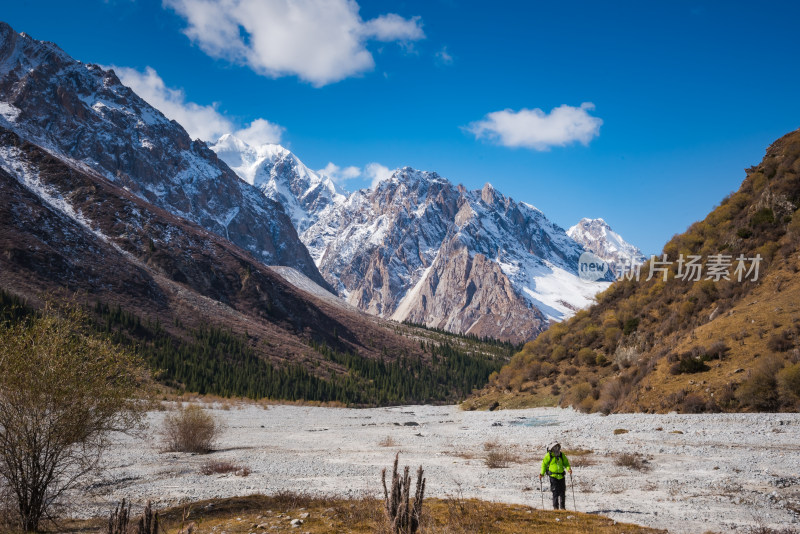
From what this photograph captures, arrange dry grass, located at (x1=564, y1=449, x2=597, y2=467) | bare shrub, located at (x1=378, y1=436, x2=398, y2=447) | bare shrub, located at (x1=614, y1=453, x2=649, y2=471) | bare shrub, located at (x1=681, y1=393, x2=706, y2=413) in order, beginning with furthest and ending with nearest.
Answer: bare shrub, located at (x1=378, y1=436, x2=398, y2=447), bare shrub, located at (x1=681, y1=393, x2=706, y2=413), dry grass, located at (x1=564, y1=449, x2=597, y2=467), bare shrub, located at (x1=614, y1=453, x2=649, y2=471)

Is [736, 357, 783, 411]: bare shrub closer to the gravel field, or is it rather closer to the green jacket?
the gravel field

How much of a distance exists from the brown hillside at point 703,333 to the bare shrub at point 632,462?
966cm

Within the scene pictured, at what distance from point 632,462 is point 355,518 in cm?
1146

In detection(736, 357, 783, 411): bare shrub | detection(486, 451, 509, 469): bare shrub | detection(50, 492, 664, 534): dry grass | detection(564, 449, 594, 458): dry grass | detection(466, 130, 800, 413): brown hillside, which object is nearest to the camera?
detection(50, 492, 664, 534): dry grass

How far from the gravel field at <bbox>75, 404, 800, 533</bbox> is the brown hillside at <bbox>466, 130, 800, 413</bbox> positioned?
7.45ft

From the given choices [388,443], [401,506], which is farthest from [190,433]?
[401,506]

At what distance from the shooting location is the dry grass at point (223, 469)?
20328mm

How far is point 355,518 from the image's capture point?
12289 mm

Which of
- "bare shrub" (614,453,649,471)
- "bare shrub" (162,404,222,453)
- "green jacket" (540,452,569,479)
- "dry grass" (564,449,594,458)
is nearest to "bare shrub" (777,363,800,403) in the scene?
"bare shrub" (614,453,649,471)

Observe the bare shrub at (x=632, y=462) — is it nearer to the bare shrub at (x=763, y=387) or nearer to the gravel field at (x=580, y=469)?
the gravel field at (x=580, y=469)

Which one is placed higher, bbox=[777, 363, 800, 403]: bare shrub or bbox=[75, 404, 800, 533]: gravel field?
bbox=[777, 363, 800, 403]: bare shrub

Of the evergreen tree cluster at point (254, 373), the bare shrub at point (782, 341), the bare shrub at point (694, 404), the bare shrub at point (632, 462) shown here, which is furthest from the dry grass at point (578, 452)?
the evergreen tree cluster at point (254, 373)

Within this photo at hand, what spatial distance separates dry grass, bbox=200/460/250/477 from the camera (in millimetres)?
20328

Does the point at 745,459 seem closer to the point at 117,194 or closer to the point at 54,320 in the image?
the point at 54,320
